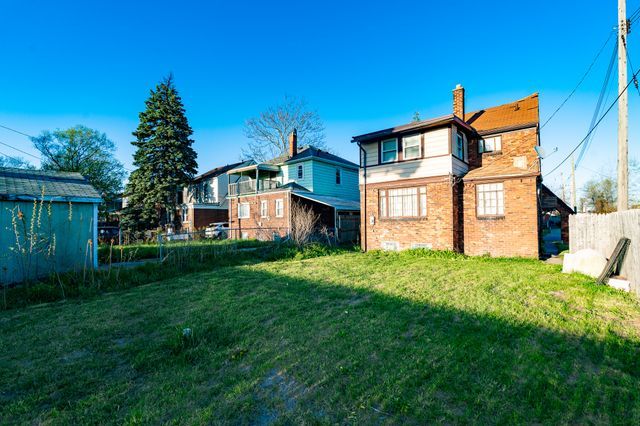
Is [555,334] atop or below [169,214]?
below

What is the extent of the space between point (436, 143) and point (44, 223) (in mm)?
14389

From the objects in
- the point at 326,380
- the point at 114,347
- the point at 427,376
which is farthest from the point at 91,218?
the point at 427,376

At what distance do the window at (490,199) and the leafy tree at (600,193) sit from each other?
26.2 m

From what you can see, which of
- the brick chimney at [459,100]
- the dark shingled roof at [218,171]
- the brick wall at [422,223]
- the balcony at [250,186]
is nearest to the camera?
the brick wall at [422,223]

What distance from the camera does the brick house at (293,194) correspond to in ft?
71.6

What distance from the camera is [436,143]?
544 inches

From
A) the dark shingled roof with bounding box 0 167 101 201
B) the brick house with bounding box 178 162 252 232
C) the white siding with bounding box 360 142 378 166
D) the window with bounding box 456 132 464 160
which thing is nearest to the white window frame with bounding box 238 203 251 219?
the brick house with bounding box 178 162 252 232

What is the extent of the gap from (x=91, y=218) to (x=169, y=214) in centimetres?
2356

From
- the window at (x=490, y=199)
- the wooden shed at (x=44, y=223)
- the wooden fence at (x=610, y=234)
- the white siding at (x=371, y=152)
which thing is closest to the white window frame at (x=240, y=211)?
the white siding at (x=371, y=152)

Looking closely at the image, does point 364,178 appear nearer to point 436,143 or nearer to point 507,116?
point 436,143

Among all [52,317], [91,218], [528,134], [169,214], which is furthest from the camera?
[169,214]

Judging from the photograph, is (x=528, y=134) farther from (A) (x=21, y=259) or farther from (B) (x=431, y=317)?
(A) (x=21, y=259)

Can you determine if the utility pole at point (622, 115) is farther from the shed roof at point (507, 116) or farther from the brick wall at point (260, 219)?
the brick wall at point (260, 219)

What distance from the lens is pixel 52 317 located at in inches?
233
